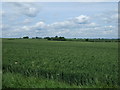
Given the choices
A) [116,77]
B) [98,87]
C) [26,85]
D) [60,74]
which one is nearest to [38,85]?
[26,85]

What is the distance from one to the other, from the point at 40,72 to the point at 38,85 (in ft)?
12.3

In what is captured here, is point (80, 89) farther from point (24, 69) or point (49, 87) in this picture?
point (24, 69)

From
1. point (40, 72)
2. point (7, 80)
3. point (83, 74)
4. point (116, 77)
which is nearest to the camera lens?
point (7, 80)

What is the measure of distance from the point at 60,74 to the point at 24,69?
2613 mm

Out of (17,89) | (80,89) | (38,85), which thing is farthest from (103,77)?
(17,89)

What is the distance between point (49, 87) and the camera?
6.22 m

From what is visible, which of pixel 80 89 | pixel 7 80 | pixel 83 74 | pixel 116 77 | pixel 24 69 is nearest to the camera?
pixel 80 89

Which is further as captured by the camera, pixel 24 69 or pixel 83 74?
pixel 24 69

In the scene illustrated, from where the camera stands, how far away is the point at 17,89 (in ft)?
20.8

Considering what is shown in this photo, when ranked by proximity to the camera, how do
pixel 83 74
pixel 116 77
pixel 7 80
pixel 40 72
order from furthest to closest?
pixel 40 72
pixel 83 74
pixel 116 77
pixel 7 80

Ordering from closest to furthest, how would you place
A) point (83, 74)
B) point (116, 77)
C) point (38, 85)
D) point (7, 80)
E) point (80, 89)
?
point (80, 89)
point (38, 85)
point (7, 80)
point (116, 77)
point (83, 74)

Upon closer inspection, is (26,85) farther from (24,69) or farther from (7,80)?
(24,69)

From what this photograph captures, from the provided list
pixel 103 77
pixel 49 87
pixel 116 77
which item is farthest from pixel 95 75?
pixel 49 87

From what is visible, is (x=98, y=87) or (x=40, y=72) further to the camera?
(x=40, y=72)
